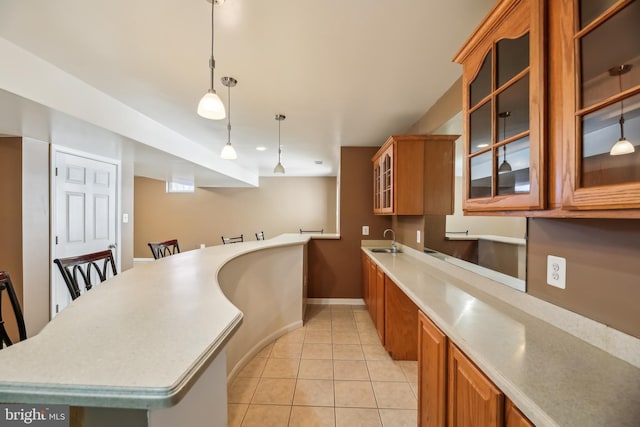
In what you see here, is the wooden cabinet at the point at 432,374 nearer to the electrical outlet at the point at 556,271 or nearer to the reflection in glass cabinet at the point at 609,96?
the electrical outlet at the point at 556,271

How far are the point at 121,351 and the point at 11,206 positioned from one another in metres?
3.42

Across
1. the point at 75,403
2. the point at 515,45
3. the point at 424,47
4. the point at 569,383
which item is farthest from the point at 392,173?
the point at 75,403

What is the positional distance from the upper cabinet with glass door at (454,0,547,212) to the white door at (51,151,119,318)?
166 inches

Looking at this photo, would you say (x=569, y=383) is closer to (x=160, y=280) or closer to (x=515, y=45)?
(x=515, y=45)

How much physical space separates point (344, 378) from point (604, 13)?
2.51 metres

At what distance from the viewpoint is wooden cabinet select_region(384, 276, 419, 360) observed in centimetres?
242

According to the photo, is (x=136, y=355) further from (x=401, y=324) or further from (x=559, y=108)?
(x=401, y=324)

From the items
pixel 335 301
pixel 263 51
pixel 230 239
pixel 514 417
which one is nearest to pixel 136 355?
pixel 514 417

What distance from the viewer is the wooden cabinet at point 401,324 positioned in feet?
7.95

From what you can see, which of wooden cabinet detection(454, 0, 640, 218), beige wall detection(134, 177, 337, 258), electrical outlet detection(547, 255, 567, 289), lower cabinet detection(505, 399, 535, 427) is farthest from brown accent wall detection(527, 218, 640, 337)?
beige wall detection(134, 177, 337, 258)

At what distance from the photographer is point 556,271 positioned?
1109 millimetres

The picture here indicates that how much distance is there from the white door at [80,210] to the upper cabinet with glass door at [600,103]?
4434 mm

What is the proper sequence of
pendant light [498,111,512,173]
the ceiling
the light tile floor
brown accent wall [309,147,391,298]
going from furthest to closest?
brown accent wall [309,147,391,298], the light tile floor, the ceiling, pendant light [498,111,512,173]

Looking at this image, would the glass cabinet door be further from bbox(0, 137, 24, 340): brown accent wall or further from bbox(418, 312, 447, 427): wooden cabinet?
bbox(0, 137, 24, 340): brown accent wall
